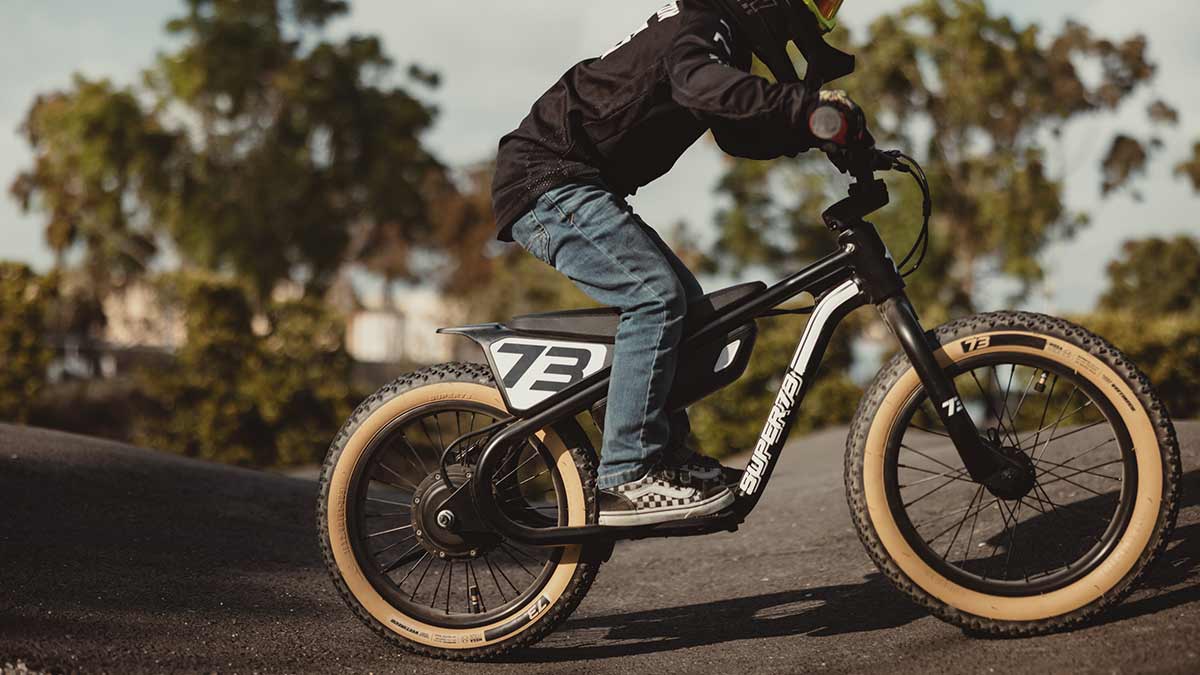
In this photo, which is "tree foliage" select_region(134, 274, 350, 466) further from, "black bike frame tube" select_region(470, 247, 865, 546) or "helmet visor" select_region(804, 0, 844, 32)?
"helmet visor" select_region(804, 0, 844, 32)

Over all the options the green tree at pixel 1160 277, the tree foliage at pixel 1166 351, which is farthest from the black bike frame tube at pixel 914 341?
the green tree at pixel 1160 277

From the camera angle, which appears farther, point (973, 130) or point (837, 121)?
point (973, 130)

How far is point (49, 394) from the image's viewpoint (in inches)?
578

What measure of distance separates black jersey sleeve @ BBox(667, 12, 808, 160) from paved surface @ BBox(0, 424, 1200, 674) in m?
1.69

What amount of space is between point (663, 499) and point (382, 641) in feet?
3.94

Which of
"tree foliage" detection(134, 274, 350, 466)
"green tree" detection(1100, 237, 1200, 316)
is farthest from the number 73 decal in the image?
"green tree" detection(1100, 237, 1200, 316)

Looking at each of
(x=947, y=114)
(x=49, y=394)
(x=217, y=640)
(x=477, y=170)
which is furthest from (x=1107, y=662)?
(x=477, y=170)

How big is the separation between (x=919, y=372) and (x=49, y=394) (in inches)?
541

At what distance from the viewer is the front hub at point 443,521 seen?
3.80 m

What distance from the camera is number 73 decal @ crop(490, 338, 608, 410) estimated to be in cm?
373

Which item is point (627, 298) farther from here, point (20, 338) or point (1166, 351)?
point (1166, 351)

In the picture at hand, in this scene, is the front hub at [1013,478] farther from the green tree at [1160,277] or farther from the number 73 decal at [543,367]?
the green tree at [1160,277]

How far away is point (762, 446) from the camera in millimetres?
3742

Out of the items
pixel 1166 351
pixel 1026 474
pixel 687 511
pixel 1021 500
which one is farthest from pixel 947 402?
pixel 1166 351
